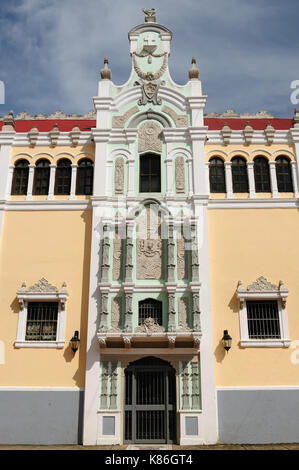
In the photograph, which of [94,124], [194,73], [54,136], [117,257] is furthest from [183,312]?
[94,124]

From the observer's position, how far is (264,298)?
16656 mm

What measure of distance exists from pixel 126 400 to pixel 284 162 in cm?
1139

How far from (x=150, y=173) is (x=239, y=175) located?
371 cm

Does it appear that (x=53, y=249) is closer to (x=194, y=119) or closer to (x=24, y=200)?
(x=24, y=200)

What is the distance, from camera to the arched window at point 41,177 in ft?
61.5

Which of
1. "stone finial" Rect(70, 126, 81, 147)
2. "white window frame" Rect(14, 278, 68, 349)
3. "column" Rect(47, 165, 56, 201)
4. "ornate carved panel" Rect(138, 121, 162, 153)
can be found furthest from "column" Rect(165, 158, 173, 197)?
"white window frame" Rect(14, 278, 68, 349)

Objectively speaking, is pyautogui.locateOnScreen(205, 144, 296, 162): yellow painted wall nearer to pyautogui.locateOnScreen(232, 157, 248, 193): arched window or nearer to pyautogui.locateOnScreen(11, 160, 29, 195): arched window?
pyautogui.locateOnScreen(232, 157, 248, 193): arched window

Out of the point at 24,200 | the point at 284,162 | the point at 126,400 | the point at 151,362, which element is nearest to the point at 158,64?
the point at 284,162

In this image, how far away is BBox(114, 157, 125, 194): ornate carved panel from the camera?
59.4ft

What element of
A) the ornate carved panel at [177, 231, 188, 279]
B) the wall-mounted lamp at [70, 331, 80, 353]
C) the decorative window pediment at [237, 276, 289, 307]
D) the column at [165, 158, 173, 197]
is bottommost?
A: the wall-mounted lamp at [70, 331, 80, 353]

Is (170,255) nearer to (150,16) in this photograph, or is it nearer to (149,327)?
(149,327)

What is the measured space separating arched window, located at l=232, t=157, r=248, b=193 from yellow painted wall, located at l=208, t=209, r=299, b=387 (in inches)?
43.3

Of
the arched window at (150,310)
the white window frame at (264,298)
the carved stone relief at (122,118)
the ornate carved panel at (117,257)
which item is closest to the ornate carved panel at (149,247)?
the ornate carved panel at (117,257)

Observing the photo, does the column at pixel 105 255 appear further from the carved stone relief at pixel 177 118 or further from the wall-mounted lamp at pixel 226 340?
the carved stone relief at pixel 177 118
